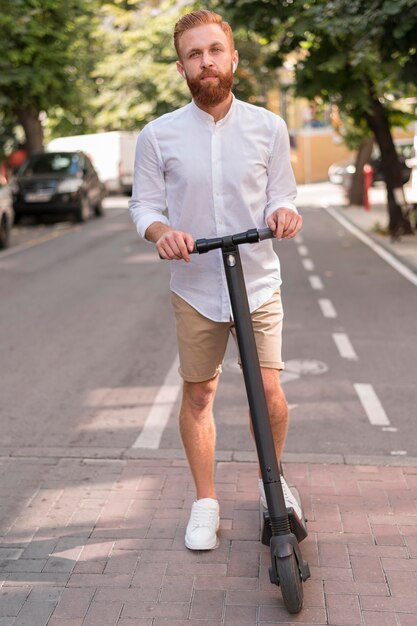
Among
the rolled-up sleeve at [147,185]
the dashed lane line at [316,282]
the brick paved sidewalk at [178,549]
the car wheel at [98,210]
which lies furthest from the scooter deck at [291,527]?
the car wheel at [98,210]

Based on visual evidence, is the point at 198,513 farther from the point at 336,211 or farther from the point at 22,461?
the point at 336,211

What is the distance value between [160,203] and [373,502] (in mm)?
1721

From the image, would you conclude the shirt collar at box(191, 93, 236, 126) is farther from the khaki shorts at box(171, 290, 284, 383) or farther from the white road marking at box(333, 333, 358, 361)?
the white road marking at box(333, 333, 358, 361)

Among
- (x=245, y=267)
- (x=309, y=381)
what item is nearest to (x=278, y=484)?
(x=245, y=267)

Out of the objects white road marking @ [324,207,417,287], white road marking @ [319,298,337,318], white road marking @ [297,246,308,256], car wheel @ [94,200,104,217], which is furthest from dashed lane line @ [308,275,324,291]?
car wheel @ [94,200,104,217]

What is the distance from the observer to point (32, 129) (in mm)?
27469

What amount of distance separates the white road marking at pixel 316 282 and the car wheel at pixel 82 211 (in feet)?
39.7

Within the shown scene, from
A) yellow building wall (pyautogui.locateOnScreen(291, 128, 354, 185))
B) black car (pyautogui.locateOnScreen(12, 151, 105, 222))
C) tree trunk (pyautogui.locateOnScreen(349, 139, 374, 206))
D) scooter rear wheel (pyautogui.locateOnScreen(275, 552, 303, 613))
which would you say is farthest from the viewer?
yellow building wall (pyautogui.locateOnScreen(291, 128, 354, 185))

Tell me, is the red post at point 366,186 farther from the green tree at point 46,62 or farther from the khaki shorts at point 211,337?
the khaki shorts at point 211,337

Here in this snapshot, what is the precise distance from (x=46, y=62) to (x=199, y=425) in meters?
22.4

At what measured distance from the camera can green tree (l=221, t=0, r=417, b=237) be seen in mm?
11031

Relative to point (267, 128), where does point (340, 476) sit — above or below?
below

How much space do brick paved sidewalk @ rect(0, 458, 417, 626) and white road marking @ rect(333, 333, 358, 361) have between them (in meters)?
2.89

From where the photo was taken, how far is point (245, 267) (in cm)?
370
